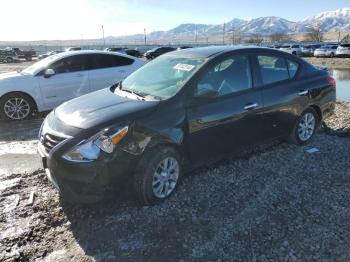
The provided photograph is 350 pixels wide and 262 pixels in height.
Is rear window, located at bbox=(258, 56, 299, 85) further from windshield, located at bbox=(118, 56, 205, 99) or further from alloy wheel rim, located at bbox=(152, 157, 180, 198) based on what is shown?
alloy wheel rim, located at bbox=(152, 157, 180, 198)

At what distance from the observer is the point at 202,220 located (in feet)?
12.1

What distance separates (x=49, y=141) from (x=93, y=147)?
24.0 inches

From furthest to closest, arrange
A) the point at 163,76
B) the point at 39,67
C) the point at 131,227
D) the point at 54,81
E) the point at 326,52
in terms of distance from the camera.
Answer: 1. the point at 326,52
2. the point at 39,67
3. the point at 54,81
4. the point at 163,76
5. the point at 131,227

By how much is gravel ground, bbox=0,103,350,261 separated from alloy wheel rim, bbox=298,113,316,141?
98cm

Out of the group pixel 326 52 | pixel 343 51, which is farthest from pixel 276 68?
pixel 326 52

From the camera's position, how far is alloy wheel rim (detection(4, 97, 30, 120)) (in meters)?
7.76

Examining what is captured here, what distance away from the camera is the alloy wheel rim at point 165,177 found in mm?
3911

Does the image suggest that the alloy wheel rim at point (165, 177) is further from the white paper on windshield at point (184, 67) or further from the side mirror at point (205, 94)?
the white paper on windshield at point (184, 67)

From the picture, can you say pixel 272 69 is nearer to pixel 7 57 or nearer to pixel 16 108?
pixel 16 108

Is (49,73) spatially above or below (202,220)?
above

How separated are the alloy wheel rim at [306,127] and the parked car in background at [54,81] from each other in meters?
4.85

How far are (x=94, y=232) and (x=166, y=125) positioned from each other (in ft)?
4.40

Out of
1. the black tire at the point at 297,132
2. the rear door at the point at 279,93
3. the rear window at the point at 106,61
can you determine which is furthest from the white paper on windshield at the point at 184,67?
the rear window at the point at 106,61

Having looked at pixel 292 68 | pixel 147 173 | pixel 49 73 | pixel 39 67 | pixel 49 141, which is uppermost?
pixel 292 68
